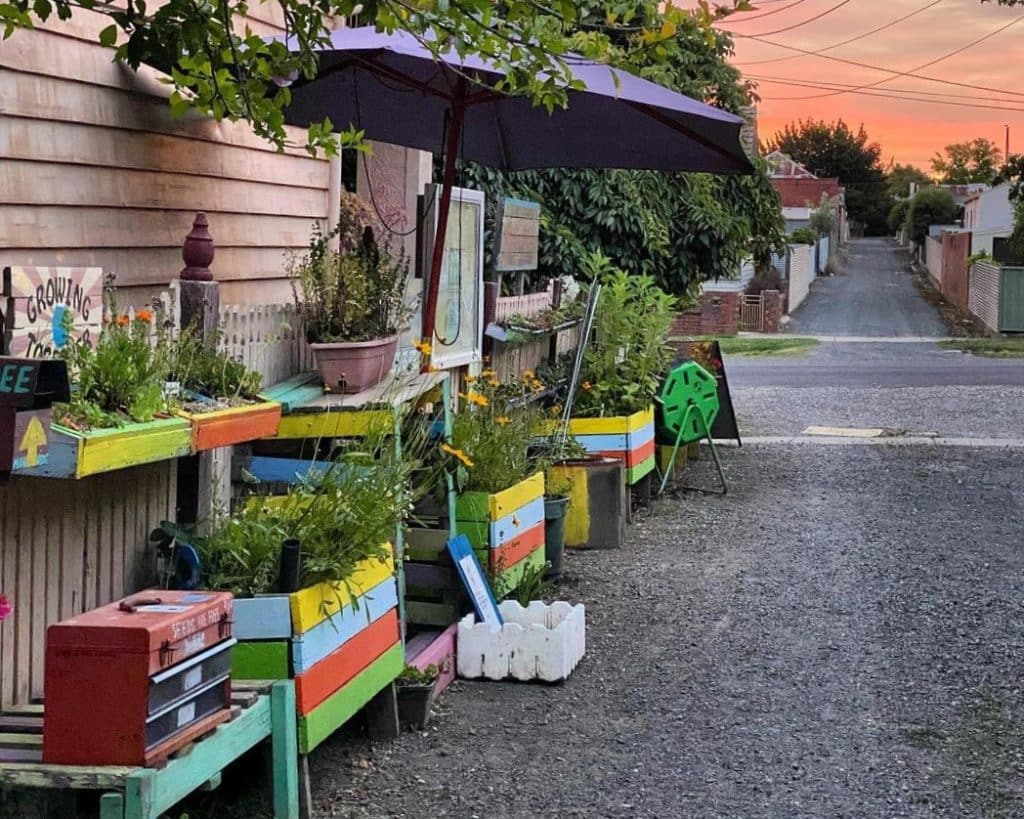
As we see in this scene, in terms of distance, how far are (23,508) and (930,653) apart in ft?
13.7

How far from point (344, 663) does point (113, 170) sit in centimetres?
217

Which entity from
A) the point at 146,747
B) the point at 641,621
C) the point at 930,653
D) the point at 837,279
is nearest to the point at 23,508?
the point at 146,747

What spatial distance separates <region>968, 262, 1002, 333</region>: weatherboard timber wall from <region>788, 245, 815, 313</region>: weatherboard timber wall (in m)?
4.61

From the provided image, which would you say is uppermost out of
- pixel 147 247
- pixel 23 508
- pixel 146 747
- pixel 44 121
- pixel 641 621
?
Result: pixel 44 121

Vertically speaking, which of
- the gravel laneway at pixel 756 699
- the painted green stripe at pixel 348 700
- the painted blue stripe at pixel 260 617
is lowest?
the gravel laneway at pixel 756 699

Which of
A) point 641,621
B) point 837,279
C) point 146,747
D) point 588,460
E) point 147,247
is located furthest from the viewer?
point 837,279

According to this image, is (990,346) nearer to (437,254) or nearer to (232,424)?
(437,254)

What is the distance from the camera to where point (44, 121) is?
4812 mm

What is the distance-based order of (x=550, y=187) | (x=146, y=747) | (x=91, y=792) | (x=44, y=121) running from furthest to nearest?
(x=550, y=187) → (x=44, y=121) → (x=91, y=792) → (x=146, y=747)

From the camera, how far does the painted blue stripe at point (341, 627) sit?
4.15 meters

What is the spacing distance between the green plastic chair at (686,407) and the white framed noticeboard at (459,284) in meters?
2.68

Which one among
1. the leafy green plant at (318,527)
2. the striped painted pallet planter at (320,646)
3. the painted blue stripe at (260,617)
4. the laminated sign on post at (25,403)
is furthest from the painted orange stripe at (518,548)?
the laminated sign on post at (25,403)

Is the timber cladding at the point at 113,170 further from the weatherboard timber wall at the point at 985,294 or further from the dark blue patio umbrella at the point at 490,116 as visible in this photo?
the weatherboard timber wall at the point at 985,294

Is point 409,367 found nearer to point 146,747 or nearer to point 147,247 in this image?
point 147,247
